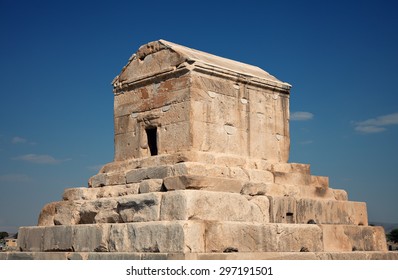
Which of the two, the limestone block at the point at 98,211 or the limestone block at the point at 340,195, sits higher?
the limestone block at the point at 340,195

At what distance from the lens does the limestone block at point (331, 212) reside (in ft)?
35.7

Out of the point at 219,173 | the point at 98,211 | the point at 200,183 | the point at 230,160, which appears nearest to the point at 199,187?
the point at 200,183

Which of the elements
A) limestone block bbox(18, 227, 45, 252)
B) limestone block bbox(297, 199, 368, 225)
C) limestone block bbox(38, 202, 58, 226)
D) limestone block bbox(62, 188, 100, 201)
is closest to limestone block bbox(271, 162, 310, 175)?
limestone block bbox(297, 199, 368, 225)

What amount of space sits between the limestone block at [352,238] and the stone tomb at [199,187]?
26 mm

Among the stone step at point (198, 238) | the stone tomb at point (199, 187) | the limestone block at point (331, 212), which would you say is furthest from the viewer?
the limestone block at point (331, 212)

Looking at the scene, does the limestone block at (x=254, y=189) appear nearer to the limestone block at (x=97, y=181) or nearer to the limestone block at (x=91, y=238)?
the limestone block at (x=91, y=238)

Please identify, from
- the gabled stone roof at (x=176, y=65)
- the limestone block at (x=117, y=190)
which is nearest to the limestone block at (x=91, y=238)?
the limestone block at (x=117, y=190)

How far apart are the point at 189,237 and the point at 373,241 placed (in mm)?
4720

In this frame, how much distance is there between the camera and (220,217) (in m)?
9.53

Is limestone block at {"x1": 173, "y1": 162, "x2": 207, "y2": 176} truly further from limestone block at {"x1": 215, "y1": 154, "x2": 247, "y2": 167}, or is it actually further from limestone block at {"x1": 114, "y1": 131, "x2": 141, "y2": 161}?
limestone block at {"x1": 114, "y1": 131, "x2": 141, "y2": 161}

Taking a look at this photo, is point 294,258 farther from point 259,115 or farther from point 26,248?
point 26,248

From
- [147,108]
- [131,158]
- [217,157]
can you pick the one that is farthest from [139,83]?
[217,157]

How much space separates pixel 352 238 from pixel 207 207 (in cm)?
348
